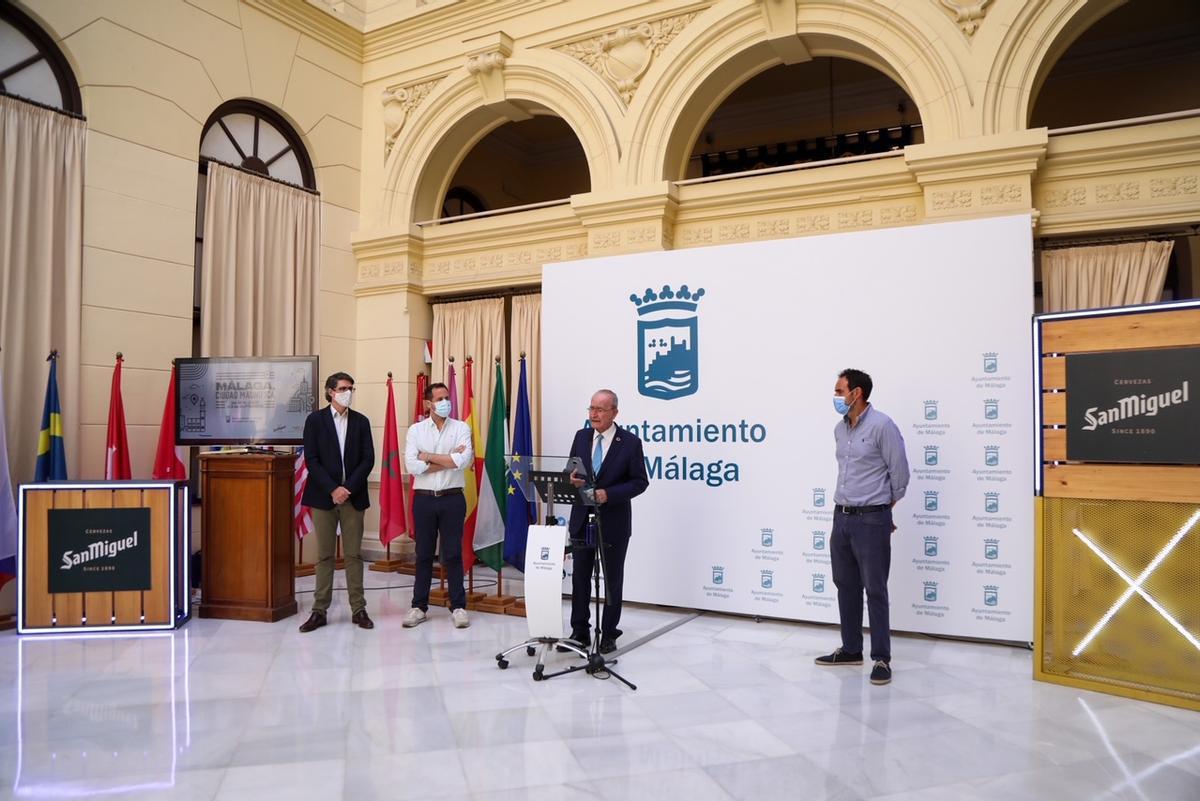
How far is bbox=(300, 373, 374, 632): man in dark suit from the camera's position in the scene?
5227mm

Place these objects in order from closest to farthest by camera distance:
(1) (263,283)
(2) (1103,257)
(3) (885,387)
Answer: (3) (885,387) < (2) (1103,257) < (1) (263,283)

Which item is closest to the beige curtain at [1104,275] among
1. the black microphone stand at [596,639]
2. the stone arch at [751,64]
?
the stone arch at [751,64]

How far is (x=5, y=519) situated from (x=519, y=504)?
3.44m

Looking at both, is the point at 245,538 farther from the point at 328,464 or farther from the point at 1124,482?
the point at 1124,482

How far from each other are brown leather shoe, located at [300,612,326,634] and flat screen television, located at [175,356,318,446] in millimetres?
1308

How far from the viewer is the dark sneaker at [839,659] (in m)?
4.41

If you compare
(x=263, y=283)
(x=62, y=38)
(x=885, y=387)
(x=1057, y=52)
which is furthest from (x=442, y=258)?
(x=1057, y=52)

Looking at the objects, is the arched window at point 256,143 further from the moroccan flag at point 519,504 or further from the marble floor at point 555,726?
the marble floor at point 555,726

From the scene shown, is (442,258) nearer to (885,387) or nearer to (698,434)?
(698,434)

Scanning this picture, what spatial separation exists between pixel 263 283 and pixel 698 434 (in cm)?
448

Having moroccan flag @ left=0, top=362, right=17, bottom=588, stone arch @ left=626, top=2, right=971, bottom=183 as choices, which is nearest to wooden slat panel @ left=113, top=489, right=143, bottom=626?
moroccan flag @ left=0, top=362, right=17, bottom=588

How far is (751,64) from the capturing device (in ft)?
22.3

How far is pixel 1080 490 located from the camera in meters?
4.04

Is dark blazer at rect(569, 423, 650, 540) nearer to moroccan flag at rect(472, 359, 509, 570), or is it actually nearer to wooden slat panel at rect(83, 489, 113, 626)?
moroccan flag at rect(472, 359, 509, 570)
